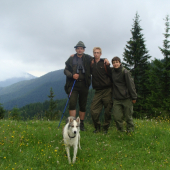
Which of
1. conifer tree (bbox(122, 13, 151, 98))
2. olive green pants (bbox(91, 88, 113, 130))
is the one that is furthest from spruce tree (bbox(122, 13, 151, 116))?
olive green pants (bbox(91, 88, 113, 130))

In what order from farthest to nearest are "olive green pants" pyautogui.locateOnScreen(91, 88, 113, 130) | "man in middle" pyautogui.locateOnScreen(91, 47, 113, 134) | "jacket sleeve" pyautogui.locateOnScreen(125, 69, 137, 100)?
"olive green pants" pyautogui.locateOnScreen(91, 88, 113, 130) < "man in middle" pyautogui.locateOnScreen(91, 47, 113, 134) < "jacket sleeve" pyautogui.locateOnScreen(125, 69, 137, 100)

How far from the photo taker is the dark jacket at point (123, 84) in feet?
19.3

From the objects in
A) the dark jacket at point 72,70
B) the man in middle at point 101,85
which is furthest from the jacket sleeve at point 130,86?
the dark jacket at point 72,70

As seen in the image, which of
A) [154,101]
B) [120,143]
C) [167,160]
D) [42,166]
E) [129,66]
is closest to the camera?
[42,166]

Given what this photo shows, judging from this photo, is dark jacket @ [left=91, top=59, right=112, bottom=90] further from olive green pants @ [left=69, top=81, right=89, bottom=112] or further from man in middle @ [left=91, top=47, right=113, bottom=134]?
olive green pants @ [left=69, top=81, right=89, bottom=112]

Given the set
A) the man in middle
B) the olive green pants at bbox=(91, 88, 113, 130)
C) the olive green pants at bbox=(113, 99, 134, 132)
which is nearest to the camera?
Result: the olive green pants at bbox=(113, 99, 134, 132)

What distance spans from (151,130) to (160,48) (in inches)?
763

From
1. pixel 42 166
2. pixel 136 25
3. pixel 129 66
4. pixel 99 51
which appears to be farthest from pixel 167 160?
pixel 136 25

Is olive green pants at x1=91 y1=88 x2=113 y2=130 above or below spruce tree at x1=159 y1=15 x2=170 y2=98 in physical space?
below

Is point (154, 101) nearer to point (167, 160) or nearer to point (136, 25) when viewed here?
point (136, 25)

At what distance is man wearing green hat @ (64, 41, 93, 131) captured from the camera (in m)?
6.54

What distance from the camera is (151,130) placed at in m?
6.24

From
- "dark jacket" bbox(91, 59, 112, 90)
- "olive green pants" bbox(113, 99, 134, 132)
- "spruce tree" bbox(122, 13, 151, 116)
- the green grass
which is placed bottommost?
the green grass

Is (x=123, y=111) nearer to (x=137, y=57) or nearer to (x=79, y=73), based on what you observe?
(x=79, y=73)
